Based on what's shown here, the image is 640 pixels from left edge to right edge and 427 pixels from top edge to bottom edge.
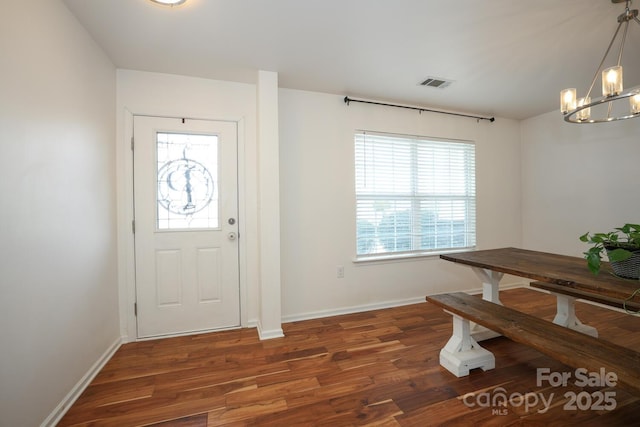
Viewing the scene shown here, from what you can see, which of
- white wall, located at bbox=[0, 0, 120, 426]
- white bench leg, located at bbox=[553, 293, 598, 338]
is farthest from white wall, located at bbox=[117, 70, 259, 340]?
white bench leg, located at bbox=[553, 293, 598, 338]

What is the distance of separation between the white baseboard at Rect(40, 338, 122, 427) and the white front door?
32cm

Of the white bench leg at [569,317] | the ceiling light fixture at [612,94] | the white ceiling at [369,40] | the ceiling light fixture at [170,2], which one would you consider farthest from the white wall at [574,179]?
the ceiling light fixture at [170,2]

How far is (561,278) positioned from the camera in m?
1.58

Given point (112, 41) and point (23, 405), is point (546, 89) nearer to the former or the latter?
point (112, 41)

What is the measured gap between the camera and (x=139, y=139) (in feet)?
8.00

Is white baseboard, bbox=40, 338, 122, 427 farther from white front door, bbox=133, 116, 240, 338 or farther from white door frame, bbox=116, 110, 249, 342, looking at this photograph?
white front door, bbox=133, 116, 240, 338

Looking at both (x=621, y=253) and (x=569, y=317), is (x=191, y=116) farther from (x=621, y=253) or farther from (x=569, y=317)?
(x=569, y=317)

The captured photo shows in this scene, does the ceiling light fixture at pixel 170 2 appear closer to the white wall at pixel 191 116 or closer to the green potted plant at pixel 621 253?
the white wall at pixel 191 116

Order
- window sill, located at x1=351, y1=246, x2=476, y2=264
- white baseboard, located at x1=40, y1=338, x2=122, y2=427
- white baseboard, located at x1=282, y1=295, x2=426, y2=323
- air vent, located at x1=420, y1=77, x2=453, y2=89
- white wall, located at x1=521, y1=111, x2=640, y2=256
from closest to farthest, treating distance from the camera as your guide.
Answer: white baseboard, located at x1=40, y1=338, x2=122, y2=427 < air vent, located at x1=420, y1=77, x2=453, y2=89 < white baseboard, located at x1=282, y1=295, x2=426, y2=323 < white wall, located at x1=521, y1=111, x2=640, y2=256 < window sill, located at x1=351, y1=246, x2=476, y2=264

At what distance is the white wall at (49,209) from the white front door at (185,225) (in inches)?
12.8

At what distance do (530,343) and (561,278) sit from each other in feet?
1.55

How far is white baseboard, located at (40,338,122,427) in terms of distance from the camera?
149 centimetres

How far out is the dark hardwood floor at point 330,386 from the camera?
152 centimetres

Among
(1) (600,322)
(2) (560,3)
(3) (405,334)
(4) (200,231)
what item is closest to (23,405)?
(4) (200,231)
